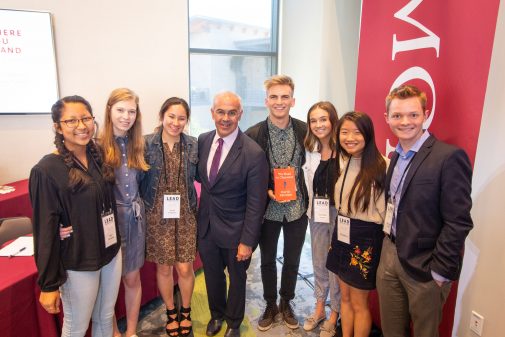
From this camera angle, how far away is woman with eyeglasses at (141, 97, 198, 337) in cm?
201

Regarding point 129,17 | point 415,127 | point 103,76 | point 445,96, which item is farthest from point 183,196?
point 129,17

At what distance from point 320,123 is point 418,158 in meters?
0.67

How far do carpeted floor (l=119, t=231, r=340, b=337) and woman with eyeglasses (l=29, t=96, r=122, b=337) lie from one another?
876 millimetres

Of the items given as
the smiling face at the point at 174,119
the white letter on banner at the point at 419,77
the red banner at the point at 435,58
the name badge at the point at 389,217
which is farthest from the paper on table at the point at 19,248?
the white letter on banner at the point at 419,77

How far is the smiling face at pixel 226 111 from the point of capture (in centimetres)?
196

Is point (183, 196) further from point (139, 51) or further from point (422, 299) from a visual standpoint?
point (139, 51)

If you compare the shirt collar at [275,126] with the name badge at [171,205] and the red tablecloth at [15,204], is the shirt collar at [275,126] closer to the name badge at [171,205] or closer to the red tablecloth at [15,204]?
the name badge at [171,205]

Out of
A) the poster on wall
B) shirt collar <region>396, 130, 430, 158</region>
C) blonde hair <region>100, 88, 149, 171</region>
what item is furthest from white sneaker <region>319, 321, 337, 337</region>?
the poster on wall

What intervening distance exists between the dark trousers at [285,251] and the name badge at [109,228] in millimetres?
1016

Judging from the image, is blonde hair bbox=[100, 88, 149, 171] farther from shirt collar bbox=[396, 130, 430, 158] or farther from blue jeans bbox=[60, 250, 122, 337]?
shirt collar bbox=[396, 130, 430, 158]

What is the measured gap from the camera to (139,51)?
379 cm

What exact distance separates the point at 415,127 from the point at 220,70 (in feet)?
11.7

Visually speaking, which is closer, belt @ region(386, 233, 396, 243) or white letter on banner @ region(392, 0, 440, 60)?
belt @ region(386, 233, 396, 243)

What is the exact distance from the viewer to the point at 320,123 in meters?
2.06
